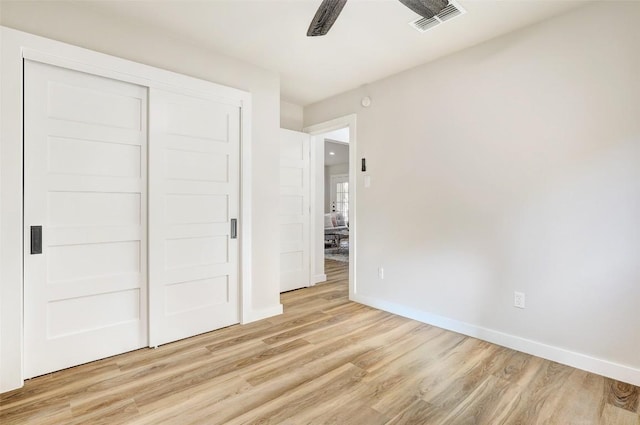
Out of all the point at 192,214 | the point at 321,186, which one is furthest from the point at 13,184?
the point at 321,186

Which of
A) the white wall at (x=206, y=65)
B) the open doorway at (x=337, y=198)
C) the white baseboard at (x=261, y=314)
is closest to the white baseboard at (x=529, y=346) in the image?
the white baseboard at (x=261, y=314)

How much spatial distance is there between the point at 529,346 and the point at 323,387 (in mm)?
1706

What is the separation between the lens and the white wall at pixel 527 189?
2092mm

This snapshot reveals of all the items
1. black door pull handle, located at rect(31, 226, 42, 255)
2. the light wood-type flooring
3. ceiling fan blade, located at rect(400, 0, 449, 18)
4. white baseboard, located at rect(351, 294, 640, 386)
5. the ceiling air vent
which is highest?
the ceiling air vent

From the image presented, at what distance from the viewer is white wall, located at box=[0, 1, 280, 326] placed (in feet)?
6.97

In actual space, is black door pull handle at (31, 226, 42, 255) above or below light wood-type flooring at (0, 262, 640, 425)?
above

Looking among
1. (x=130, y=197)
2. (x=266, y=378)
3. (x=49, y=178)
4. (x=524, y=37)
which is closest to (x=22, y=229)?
(x=49, y=178)

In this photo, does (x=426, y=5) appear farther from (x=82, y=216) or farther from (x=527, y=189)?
(x=82, y=216)

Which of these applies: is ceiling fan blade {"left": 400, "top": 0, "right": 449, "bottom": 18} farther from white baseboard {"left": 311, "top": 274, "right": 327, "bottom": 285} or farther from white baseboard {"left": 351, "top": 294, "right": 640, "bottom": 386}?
white baseboard {"left": 311, "top": 274, "right": 327, "bottom": 285}

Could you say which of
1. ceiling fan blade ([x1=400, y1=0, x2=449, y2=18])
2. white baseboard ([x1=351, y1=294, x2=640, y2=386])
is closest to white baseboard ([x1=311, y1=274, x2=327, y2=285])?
white baseboard ([x1=351, y1=294, x2=640, y2=386])

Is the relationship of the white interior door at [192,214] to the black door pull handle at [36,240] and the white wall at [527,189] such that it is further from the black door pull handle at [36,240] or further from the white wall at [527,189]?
the white wall at [527,189]

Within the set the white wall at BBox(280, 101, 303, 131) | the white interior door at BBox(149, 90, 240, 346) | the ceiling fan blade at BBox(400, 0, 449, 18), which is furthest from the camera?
the white wall at BBox(280, 101, 303, 131)

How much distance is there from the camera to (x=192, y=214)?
9.06ft

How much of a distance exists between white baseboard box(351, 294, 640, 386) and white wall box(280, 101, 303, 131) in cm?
268
